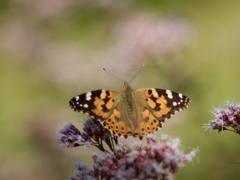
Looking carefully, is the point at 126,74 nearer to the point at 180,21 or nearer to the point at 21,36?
the point at 180,21

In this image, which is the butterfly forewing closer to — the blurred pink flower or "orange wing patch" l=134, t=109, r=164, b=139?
"orange wing patch" l=134, t=109, r=164, b=139

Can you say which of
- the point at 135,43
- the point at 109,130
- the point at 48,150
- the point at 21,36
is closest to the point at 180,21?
the point at 135,43

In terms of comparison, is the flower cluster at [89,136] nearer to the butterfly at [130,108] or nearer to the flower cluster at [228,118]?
the butterfly at [130,108]

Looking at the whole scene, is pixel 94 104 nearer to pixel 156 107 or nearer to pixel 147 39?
pixel 156 107

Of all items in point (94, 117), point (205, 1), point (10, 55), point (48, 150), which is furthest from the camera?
point (205, 1)

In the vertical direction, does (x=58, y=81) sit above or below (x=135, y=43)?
above

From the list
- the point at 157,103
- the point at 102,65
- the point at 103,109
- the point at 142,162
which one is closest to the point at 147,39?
the point at 102,65

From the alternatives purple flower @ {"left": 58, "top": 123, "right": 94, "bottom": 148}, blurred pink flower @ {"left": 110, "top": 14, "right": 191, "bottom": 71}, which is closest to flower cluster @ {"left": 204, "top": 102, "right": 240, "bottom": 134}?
purple flower @ {"left": 58, "top": 123, "right": 94, "bottom": 148}
